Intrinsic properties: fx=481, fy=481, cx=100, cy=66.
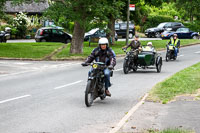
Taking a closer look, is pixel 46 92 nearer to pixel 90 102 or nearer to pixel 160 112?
pixel 90 102

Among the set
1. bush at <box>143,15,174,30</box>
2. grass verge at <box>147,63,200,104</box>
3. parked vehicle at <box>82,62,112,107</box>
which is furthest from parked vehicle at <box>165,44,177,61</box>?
bush at <box>143,15,174,30</box>

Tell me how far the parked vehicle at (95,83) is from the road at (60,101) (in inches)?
9.2

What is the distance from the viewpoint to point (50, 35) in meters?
44.0

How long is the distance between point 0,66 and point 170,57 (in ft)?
33.0

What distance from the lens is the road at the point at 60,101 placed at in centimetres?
888

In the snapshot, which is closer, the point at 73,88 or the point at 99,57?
the point at 99,57

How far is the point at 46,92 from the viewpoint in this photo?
1388 cm

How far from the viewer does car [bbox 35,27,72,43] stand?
4344 cm

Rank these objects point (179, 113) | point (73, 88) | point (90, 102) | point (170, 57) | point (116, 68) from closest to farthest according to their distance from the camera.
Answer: point (179, 113) → point (90, 102) → point (73, 88) → point (116, 68) → point (170, 57)

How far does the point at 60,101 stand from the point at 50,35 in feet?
106

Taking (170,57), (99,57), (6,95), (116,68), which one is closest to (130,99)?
(99,57)

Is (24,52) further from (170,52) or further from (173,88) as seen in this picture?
(173,88)

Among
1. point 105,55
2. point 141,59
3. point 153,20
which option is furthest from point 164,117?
point 153,20

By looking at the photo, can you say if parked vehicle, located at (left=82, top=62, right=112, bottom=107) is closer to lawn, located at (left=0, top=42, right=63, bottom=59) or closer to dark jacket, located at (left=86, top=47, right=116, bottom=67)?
dark jacket, located at (left=86, top=47, right=116, bottom=67)
